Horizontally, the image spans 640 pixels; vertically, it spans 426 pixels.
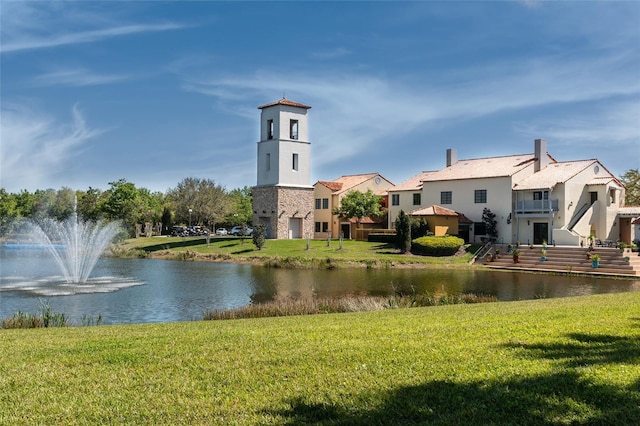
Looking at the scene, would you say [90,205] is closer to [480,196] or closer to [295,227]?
[295,227]

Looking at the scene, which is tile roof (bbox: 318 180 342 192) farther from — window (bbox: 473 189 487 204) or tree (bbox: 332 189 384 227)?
window (bbox: 473 189 487 204)

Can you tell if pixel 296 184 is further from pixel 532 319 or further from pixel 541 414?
pixel 541 414

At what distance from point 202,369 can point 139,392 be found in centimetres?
102

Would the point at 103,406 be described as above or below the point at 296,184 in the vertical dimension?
below

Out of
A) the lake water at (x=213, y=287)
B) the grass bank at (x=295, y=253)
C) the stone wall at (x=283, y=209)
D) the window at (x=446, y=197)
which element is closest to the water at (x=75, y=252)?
the lake water at (x=213, y=287)

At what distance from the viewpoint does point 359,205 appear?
55938 millimetres

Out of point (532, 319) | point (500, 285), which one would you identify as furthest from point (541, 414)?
point (500, 285)

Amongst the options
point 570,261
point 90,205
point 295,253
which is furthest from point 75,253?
point 90,205

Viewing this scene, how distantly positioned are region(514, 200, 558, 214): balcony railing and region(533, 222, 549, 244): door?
A: 4.42ft

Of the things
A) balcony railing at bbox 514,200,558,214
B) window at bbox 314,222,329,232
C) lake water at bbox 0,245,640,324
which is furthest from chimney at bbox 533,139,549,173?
window at bbox 314,222,329,232

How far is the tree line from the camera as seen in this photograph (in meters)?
76.5

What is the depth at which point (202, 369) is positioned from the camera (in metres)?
7.31

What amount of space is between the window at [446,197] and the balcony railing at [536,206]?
6.23m

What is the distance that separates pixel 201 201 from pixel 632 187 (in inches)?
2047
